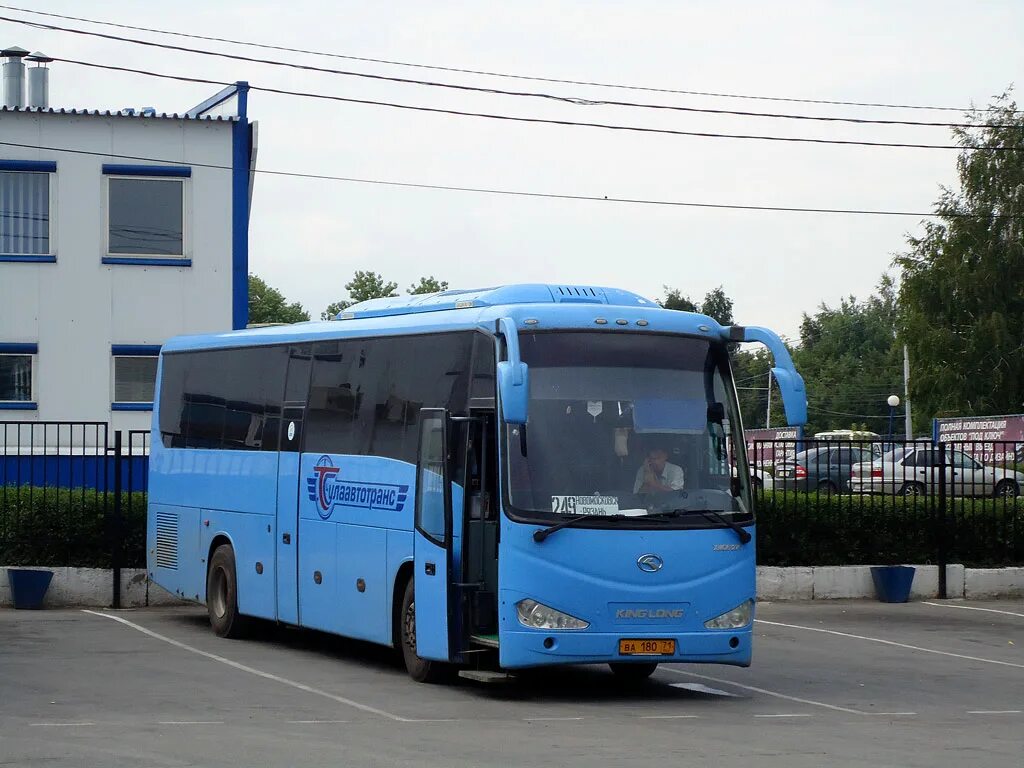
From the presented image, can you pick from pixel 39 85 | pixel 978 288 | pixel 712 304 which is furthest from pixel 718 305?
pixel 39 85

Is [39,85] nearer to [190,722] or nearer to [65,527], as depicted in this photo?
[65,527]

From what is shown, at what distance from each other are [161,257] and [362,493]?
14.6 meters

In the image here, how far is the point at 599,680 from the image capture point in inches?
571

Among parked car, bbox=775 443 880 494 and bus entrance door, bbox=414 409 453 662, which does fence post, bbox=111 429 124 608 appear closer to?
bus entrance door, bbox=414 409 453 662

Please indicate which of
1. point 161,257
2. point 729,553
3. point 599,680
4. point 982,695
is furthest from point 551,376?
point 161,257

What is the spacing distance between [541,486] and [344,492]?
3.11 meters

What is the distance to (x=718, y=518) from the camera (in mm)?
12906

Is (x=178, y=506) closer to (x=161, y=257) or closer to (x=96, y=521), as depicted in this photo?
(x=96, y=521)

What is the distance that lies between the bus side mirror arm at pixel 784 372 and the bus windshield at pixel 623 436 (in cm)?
44

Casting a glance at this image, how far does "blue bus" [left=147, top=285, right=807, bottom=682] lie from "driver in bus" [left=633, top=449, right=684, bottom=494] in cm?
1

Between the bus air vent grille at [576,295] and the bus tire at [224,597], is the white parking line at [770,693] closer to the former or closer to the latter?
the bus air vent grille at [576,295]

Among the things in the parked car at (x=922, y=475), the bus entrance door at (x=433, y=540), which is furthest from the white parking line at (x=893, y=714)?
the parked car at (x=922, y=475)

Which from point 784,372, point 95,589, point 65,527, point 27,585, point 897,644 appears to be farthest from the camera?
point 65,527

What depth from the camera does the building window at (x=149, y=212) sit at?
92.6 ft
